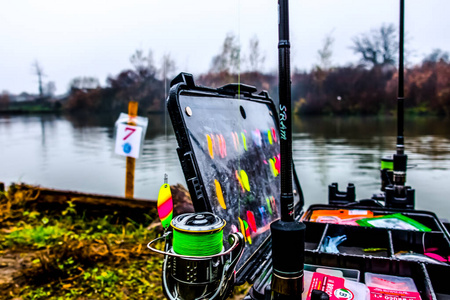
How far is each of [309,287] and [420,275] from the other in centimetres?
50

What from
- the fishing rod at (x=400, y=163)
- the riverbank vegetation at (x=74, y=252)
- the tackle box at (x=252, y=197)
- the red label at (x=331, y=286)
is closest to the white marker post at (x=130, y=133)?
the riverbank vegetation at (x=74, y=252)

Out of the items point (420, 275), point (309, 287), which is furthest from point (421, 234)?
point (309, 287)

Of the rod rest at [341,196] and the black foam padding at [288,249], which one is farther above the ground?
the black foam padding at [288,249]

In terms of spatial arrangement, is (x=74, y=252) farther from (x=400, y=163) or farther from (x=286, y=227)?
(x=400, y=163)

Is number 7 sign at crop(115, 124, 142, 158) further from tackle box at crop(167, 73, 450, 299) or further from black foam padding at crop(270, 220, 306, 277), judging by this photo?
black foam padding at crop(270, 220, 306, 277)

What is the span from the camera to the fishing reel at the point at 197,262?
1257 millimetres

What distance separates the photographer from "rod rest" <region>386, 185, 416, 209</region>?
2594mm

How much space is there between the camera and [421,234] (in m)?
1.92

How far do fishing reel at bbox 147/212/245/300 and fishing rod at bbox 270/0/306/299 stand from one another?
0.58 ft

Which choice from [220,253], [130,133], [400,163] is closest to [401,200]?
[400,163]

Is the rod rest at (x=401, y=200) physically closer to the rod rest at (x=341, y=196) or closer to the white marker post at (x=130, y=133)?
the rod rest at (x=341, y=196)

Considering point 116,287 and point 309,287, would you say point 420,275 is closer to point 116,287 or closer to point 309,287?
point 309,287

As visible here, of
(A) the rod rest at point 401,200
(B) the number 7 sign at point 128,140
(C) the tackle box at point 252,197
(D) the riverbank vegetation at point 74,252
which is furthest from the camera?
(B) the number 7 sign at point 128,140

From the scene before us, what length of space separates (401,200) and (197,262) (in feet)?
6.32
